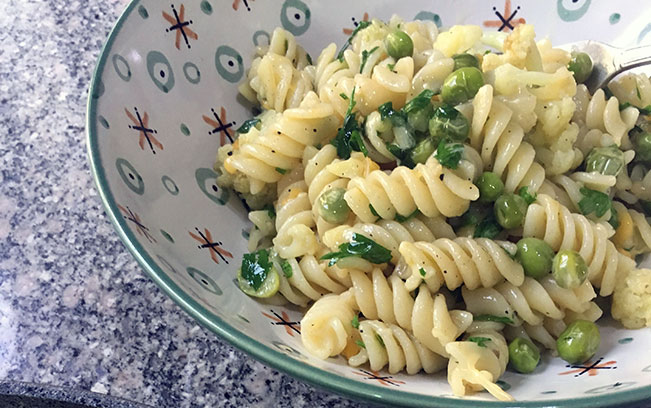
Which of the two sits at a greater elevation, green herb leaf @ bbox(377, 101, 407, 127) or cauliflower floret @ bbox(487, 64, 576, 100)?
cauliflower floret @ bbox(487, 64, 576, 100)

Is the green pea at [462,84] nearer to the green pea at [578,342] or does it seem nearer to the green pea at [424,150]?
the green pea at [424,150]

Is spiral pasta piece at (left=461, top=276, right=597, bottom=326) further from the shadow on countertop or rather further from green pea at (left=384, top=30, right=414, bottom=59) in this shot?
the shadow on countertop

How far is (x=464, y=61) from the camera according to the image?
2.17m

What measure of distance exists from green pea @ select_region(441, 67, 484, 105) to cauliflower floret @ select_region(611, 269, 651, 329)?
75 centimetres

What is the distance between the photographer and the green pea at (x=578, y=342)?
174 cm

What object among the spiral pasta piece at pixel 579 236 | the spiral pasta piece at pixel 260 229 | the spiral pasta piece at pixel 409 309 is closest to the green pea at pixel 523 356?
the spiral pasta piece at pixel 409 309

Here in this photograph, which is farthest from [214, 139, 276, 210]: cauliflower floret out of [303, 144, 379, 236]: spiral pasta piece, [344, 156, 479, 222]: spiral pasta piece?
[344, 156, 479, 222]: spiral pasta piece

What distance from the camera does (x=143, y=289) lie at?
7.37 feet

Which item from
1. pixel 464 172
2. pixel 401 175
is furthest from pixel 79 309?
pixel 464 172

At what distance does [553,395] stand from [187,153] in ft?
4.66

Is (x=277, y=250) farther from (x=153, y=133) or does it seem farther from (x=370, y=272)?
(x=153, y=133)

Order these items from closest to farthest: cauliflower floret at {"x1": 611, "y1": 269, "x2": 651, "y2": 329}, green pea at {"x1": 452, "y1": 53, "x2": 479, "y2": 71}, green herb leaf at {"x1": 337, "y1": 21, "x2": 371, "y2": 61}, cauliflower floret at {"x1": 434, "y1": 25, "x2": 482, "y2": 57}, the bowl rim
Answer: the bowl rim → cauliflower floret at {"x1": 611, "y1": 269, "x2": 651, "y2": 329} → green pea at {"x1": 452, "y1": 53, "x2": 479, "y2": 71} → cauliflower floret at {"x1": 434, "y1": 25, "x2": 482, "y2": 57} → green herb leaf at {"x1": 337, "y1": 21, "x2": 371, "y2": 61}

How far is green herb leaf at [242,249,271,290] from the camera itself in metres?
1.95

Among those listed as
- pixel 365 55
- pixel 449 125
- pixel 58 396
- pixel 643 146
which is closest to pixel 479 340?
pixel 449 125
